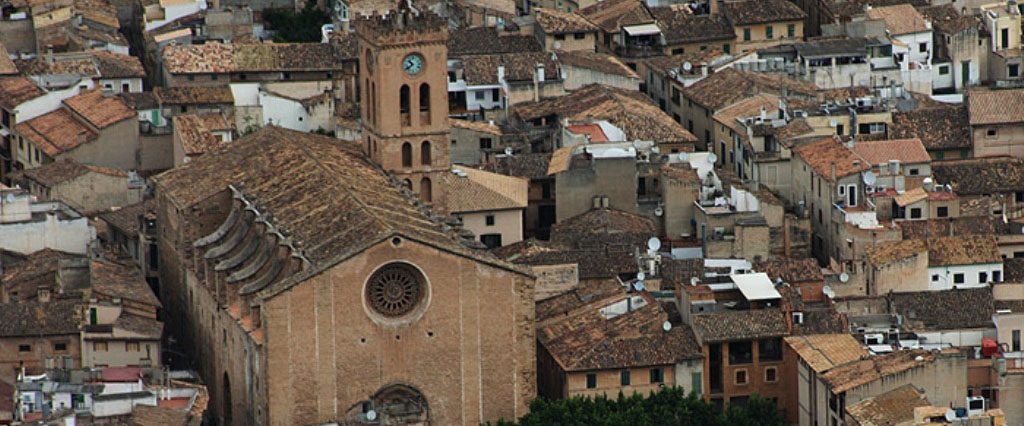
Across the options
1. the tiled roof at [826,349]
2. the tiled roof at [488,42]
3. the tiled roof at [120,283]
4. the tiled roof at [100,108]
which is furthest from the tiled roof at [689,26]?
the tiled roof at [826,349]

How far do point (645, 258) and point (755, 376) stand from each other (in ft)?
30.5

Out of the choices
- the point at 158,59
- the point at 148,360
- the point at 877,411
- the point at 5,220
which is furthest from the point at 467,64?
the point at 877,411

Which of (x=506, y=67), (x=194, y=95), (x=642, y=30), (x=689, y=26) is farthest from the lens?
(x=689, y=26)

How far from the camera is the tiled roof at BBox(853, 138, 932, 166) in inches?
4995

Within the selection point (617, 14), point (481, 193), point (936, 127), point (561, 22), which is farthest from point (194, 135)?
point (936, 127)

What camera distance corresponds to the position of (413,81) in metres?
120

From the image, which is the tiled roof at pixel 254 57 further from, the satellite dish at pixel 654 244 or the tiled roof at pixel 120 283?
the satellite dish at pixel 654 244

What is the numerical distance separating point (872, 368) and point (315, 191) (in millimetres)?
19896

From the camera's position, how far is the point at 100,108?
13738 cm

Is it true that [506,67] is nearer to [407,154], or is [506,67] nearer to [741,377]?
[407,154]

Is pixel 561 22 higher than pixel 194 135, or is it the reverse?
pixel 561 22

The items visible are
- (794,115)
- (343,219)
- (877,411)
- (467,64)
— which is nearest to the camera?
(877,411)

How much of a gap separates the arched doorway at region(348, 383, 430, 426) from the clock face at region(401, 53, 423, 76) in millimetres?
15128

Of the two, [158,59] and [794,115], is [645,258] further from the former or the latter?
[158,59]
